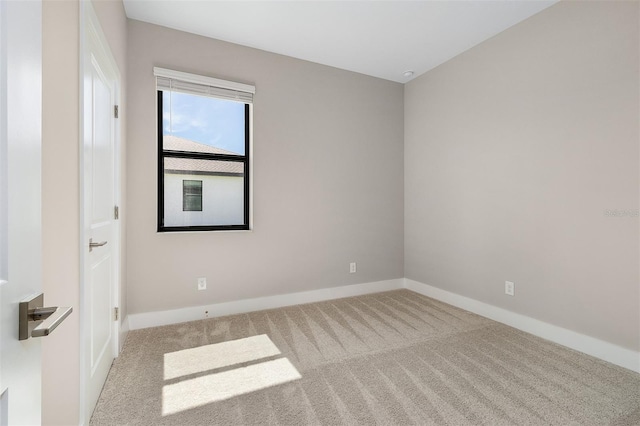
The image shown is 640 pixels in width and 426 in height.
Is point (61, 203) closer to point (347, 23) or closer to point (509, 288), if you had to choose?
point (347, 23)

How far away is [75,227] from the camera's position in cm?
138

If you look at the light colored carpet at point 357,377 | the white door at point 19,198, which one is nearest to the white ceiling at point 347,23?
the white door at point 19,198

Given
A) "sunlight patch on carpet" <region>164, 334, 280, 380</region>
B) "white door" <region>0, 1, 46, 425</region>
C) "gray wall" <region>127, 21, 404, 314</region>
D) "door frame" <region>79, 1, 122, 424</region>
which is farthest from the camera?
"gray wall" <region>127, 21, 404, 314</region>

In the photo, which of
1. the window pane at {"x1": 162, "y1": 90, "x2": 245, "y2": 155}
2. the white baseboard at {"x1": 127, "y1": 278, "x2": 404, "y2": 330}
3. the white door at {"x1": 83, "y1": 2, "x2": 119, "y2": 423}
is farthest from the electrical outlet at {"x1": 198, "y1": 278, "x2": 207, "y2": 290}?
the window pane at {"x1": 162, "y1": 90, "x2": 245, "y2": 155}

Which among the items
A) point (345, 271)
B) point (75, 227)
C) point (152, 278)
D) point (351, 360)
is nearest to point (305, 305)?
point (345, 271)

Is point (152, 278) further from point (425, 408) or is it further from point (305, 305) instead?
point (425, 408)

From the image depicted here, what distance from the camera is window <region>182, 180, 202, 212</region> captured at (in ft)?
9.73

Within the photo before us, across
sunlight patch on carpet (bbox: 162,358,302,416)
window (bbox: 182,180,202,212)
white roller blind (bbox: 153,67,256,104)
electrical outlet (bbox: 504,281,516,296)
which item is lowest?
sunlight patch on carpet (bbox: 162,358,302,416)

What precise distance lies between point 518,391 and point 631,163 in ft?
5.80

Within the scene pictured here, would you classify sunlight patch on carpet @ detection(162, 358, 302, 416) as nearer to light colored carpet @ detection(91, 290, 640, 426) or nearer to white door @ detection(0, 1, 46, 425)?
light colored carpet @ detection(91, 290, 640, 426)

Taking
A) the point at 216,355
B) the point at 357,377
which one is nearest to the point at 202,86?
the point at 216,355

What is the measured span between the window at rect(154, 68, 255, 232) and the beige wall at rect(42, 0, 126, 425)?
1.53m

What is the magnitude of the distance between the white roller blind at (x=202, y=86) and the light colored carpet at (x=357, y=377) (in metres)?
2.25

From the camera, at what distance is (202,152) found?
9.89 feet
